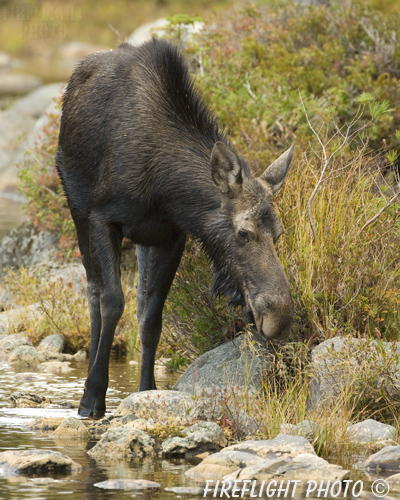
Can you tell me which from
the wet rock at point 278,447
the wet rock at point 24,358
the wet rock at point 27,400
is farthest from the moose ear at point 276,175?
the wet rock at point 24,358

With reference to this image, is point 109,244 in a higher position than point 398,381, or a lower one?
higher

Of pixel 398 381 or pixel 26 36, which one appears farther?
pixel 26 36

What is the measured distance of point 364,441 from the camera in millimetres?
6801

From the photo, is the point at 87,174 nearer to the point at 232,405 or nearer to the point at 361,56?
the point at 232,405

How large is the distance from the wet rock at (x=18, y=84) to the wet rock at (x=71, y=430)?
3218cm

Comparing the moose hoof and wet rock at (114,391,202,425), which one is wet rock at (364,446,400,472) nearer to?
wet rock at (114,391,202,425)

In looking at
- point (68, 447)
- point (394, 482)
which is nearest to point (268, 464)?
point (394, 482)

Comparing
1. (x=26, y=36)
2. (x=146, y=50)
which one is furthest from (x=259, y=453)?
(x=26, y=36)

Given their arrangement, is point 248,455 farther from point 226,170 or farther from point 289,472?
point 226,170

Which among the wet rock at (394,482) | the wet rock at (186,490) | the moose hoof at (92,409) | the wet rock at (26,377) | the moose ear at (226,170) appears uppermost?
the moose ear at (226,170)

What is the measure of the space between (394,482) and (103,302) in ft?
10.2

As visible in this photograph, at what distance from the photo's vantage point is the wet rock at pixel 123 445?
21.4 feet

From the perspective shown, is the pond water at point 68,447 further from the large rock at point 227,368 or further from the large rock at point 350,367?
the large rock at point 350,367

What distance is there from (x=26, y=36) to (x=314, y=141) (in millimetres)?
47341
